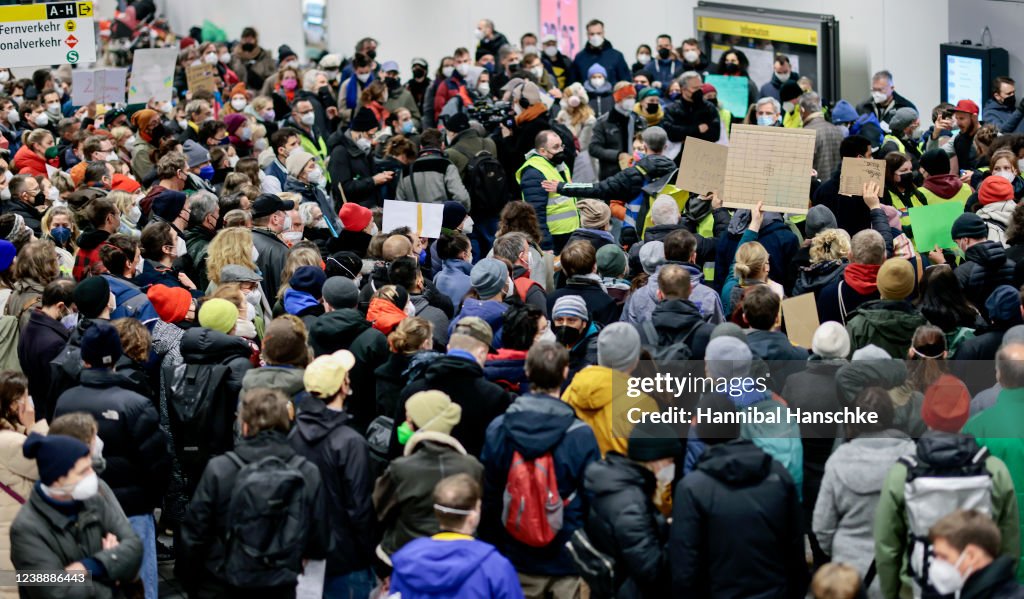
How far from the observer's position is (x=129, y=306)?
7996mm

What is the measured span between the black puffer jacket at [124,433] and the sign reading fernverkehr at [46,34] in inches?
275

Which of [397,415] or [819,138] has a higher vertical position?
[819,138]

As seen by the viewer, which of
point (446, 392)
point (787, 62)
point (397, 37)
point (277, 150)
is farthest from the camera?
point (397, 37)

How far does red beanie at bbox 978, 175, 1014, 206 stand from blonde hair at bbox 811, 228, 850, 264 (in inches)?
63.0

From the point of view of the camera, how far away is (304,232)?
1057cm

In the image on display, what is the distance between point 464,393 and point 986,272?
139 inches

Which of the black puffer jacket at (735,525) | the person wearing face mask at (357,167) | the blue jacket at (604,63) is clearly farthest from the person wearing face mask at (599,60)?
the black puffer jacket at (735,525)

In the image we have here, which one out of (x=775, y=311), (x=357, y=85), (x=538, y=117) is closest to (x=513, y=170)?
(x=538, y=117)

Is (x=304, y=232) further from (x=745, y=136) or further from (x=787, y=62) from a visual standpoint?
(x=787, y=62)

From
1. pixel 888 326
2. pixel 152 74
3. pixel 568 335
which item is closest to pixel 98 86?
pixel 152 74

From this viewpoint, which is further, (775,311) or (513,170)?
(513,170)

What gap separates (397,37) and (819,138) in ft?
50.9

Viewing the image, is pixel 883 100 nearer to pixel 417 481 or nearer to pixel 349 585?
pixel 349 585

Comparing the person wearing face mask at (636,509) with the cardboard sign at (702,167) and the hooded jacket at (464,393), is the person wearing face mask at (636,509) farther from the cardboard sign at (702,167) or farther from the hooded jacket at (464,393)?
the cardboard sign at (702,167)
